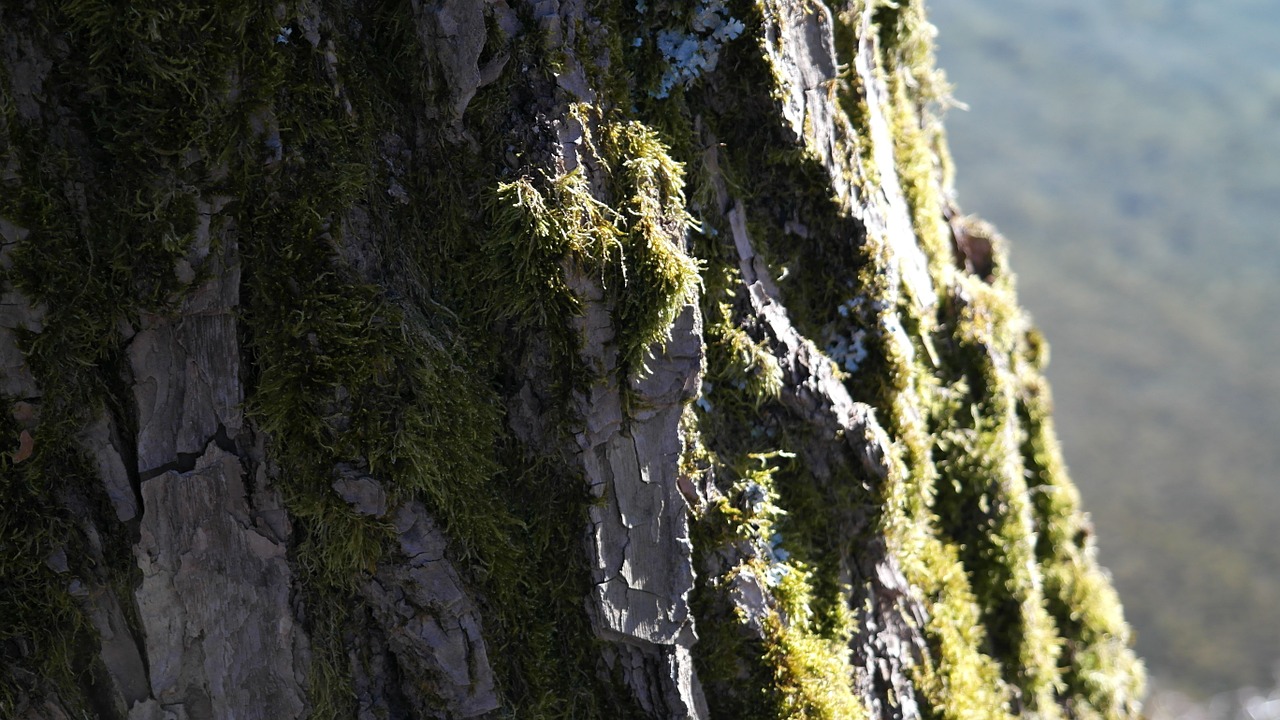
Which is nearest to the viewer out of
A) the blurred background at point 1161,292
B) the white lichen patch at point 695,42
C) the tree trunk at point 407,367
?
the tree trunk at point 407,367

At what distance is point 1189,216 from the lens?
12.9 meters

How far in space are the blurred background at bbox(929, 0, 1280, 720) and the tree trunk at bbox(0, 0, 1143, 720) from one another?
7646mm

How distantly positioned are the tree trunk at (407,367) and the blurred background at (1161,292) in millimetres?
7646

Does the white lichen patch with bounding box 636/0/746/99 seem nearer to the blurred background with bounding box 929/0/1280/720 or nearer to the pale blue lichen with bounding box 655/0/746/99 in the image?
the pale blue lichen with bounding box 655/0/746/99

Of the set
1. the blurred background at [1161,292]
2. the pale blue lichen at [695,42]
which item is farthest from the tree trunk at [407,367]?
the blurred background at [1161,292]

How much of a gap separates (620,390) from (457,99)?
3.24 feet

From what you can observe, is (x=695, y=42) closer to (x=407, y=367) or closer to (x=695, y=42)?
(x=695, y=42)

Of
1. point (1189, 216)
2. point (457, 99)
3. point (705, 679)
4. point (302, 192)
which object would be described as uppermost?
point (1189, 216)

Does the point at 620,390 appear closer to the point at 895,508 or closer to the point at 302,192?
the point at 302,192

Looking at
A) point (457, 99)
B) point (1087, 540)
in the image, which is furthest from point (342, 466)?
point (1087, 540)

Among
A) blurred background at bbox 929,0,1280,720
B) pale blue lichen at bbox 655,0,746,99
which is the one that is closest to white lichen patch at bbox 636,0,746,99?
pale blue lichen at bbox 655,0,746,99

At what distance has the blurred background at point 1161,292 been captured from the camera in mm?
9836

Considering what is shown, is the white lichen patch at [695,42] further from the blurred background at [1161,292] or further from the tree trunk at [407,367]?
the blurred background at [1161,292]

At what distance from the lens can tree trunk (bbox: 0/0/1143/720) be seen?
2.30m
